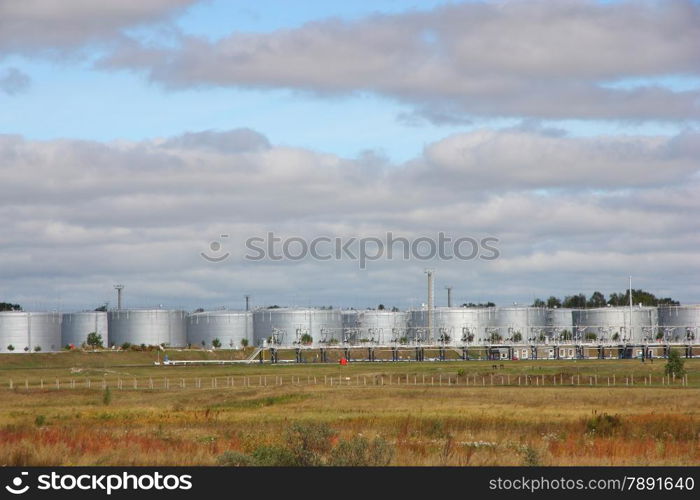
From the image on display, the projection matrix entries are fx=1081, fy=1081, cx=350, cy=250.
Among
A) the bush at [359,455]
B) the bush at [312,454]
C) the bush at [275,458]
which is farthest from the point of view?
the bush at [275,458]

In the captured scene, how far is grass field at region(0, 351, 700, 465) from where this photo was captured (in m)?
34.1

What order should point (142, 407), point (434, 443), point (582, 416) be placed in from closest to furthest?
point (434, 443), point (582, 416), point (142, 407)

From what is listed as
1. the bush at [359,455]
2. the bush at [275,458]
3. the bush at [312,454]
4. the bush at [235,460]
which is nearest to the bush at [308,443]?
the bush at [312,454]

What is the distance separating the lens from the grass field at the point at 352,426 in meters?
34.1

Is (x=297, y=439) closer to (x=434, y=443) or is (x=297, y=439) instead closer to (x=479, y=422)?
(x=434, y=443)

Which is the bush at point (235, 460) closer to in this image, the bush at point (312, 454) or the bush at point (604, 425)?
the bush at point (312, 454)

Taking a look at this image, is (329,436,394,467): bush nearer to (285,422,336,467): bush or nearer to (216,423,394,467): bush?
(216,423,394,467): bush

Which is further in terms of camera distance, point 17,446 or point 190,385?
point 190,385

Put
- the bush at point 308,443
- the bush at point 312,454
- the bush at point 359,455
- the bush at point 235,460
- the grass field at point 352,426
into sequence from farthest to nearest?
the grass field at point 352,426, the bush at point 308,443, the bush at point 235,460, the bush at point 312,454, the bush at point 359,455
